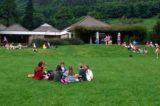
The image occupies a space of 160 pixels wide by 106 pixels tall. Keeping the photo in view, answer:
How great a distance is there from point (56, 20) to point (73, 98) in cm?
11077

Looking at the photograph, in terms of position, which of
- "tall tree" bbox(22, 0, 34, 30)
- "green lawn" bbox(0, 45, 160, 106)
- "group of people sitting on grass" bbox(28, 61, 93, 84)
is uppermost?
"tall tree" bbox(22, 0, 34, 30)

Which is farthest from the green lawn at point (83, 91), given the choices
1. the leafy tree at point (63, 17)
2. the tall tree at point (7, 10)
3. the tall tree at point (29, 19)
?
the leafy tree at point (63, 17)

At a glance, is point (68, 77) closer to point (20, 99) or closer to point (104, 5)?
point (20, 99)

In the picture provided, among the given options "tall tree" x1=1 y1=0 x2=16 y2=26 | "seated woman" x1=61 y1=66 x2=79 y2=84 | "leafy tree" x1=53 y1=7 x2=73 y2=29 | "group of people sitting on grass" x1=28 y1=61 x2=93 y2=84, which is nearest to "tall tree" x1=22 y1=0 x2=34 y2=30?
"tall tree" x1=1 y1=0 x2=16 y2=26

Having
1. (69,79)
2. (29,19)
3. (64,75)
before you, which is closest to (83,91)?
(69,79)

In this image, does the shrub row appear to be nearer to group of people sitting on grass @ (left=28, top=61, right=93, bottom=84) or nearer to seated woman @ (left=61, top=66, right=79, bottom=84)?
group of people sitting on grass @ (left=28, top=61, right=93, bottom=84)

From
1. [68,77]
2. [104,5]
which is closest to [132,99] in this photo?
[68,77]

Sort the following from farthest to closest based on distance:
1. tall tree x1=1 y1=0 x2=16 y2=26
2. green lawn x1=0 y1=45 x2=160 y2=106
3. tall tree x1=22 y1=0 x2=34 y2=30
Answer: tall tree x1=22 y1=0 x2=34 y2=30 < tall tree x1=1 y1=0 x2=16 y2=26 < green lawn x1=0 y1=45 x2=160 y2=106

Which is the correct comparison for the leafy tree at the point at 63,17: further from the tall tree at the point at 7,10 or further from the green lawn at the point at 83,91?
the green lawn at the point at 83,91

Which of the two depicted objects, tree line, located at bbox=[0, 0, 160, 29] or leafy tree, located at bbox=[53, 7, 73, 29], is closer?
tree line, located at bbox=[0, 0, 160, 29]

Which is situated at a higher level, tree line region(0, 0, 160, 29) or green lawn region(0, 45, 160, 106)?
tree line region(0, 0, 160, 29)

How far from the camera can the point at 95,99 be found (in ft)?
55.2

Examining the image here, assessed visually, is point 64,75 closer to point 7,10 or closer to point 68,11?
point 7,10

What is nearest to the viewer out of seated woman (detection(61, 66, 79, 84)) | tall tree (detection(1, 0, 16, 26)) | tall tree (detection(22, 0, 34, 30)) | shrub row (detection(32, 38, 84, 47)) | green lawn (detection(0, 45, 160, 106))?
green lawn (detection(0, 45, 160, 106))
